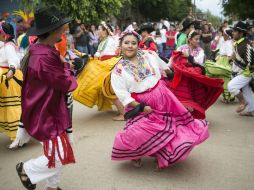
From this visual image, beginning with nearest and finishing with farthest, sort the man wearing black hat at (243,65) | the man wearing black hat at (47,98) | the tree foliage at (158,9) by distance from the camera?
1. the man wearing black hat at (47,98)
2. the man wearing black hat at (243,65)
3. the tree foliage at (158,9)

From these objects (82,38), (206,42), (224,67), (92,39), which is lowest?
(92,39)

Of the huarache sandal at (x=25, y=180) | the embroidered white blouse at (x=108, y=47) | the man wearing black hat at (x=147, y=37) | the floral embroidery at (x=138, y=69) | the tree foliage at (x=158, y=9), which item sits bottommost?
the tree foliage at (x=158, y=9)

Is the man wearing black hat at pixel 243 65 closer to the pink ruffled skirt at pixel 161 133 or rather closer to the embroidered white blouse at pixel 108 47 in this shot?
the embroidered white blouse at pixel 108 47

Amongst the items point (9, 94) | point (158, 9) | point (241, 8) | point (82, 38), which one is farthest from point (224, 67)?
point (158, 9)

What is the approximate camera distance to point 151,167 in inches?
186

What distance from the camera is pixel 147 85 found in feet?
14.5

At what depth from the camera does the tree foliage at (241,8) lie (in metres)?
26.6

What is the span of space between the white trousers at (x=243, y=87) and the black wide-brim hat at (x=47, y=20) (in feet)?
14.3

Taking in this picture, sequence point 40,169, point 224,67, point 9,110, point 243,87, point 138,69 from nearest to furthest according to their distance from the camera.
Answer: point 40,169 < point 138,69 < point 9,110 < point 243,87 < point 224,67

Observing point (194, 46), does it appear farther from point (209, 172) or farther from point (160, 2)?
point (160, 2)

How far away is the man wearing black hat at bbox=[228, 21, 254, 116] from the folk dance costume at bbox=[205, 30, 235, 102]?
65 cm

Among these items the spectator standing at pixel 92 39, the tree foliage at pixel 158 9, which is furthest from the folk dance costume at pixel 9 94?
the tree foliage at pixel 158 9

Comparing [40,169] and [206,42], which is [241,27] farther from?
[206,42]

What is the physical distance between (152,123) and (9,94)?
240cm
